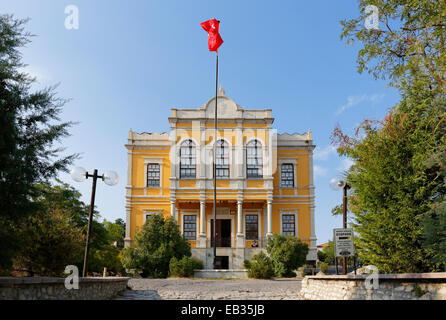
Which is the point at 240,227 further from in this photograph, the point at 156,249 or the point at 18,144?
the point at 18,144

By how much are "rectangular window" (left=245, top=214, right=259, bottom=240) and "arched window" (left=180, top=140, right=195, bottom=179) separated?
518cm

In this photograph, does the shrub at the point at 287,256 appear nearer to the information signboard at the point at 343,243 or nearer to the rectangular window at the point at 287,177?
the rectangular window at the point at 287,177

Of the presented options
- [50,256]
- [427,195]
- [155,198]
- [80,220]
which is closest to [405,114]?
[427,195]

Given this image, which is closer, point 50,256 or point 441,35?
point 441,35

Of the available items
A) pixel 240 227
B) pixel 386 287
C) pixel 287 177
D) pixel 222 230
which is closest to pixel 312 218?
pixel 287 177

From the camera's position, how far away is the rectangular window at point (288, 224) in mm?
29797

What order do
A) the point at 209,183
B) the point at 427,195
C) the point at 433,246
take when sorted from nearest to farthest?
the point at 433,246
the point at 427,195
the point at 209,183

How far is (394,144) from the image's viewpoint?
10.9m

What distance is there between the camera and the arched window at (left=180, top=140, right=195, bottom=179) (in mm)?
29000

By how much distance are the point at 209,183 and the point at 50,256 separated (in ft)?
57.6

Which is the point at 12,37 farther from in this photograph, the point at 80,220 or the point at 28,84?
the point at 80,220

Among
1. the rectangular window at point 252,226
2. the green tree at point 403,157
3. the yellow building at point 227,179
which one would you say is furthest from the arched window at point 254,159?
the green tree at point 403,157

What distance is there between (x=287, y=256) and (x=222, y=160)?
877 cm

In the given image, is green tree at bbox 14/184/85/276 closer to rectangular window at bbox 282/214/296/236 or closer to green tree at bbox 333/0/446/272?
green tree at bbox 333/0/446/272
